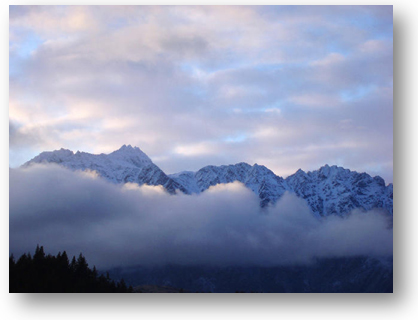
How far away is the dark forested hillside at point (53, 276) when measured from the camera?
16.1m

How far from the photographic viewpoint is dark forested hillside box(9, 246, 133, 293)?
16.1 metres

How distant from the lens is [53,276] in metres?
16.7

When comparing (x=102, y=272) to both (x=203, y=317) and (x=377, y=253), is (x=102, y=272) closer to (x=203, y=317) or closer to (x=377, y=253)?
(x=203, y=317)

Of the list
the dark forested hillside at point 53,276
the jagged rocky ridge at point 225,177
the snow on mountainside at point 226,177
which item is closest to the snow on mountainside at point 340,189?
the jagged rocky ridge at point 225,177

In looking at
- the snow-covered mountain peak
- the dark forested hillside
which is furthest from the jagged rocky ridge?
the dark forested hillside

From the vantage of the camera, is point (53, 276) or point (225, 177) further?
point (225, 177)

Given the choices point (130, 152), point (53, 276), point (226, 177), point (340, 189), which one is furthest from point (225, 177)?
point (340, 189)

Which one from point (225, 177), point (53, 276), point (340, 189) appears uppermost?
point (225, 177)

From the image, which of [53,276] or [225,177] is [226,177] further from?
[53,276]

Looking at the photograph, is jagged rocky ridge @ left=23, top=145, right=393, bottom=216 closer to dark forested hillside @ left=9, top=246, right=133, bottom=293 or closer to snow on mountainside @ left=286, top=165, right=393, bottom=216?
snow on mountainside @ left=286, top=165, right=393, bottom=216

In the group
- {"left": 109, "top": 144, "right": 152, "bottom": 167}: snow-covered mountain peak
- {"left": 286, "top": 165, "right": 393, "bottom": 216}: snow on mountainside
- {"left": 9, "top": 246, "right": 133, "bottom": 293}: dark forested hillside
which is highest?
{"left": 109, "top": 144, "right": 152, "bottom": 167}: snow-covered mountain peak

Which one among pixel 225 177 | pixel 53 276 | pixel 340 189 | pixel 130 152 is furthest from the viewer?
pixel 340 189

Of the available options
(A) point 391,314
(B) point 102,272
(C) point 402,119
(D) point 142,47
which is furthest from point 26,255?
(C) point 402,119

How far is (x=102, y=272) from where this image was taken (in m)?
19.5
